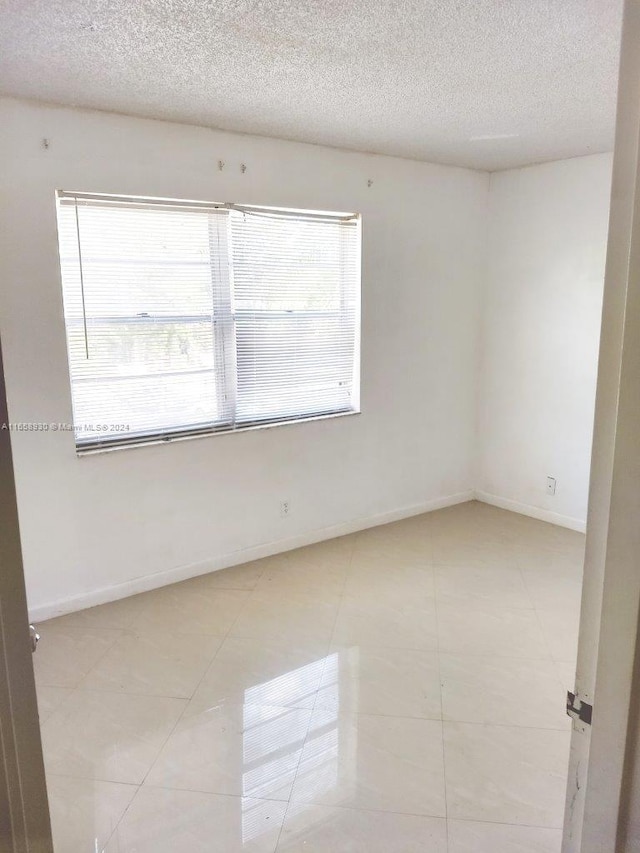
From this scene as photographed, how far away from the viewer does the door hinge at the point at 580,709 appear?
849mm

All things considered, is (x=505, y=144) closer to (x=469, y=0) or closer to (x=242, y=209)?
(x=242, y=209)

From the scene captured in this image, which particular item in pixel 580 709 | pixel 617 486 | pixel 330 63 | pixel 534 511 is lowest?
pixel 534 511

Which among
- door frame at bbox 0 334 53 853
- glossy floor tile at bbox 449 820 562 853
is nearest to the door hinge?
door frame at bbox 0 334 53 853

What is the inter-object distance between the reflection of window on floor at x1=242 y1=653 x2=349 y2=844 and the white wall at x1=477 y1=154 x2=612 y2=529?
2.35 metres

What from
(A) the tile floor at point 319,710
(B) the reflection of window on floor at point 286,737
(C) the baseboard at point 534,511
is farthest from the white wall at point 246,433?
(B) the reflection of window on floor at point 286,737

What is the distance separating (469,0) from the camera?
1.71 m

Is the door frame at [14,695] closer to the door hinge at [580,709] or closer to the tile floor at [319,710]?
the door hinge at [580,709]

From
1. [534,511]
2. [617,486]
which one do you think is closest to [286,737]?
[617,486]

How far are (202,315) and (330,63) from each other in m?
1.46

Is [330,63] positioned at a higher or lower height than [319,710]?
higher

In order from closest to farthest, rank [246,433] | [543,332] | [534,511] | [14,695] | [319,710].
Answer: [14,695]
[319,710]
[246,433]
[543,332]
[534,511]

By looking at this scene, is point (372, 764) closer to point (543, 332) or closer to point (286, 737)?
point (286, 737)

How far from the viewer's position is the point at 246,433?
11.5 feet

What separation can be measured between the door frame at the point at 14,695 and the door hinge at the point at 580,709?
814 mm
